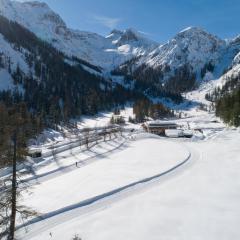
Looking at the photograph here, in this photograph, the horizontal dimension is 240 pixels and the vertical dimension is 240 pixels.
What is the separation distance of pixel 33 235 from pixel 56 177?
29288 mm

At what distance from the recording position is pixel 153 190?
55406 mm

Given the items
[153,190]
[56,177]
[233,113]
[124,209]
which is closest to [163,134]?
[233,113]

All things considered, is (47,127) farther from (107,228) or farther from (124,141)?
(107,228)

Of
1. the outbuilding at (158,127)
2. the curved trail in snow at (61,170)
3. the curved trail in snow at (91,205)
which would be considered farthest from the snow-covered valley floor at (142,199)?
the outbuilding at (158,127)

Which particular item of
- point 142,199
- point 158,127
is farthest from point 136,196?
point 158,127

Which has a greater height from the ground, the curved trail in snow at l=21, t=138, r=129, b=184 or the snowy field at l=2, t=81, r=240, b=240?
the snowy field at l=2, t=81, r=240, b=240

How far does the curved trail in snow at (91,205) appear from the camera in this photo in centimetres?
4272

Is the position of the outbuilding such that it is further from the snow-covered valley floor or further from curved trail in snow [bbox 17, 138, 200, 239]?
curved trail in snow [bbox 17, 138, 200, 239]

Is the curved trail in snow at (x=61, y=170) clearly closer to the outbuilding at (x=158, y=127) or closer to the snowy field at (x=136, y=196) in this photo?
the snowy field at (x=136, y=196)

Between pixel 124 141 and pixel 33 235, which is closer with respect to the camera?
pixel 33 235

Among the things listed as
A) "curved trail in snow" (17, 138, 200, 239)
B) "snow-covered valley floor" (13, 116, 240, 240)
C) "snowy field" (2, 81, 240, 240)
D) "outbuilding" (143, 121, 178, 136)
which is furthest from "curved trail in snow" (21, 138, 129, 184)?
"outbuilding" (143, 121, 178, 136)

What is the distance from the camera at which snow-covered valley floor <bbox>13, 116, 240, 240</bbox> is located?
39250 millimetres

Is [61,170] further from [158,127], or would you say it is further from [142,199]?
[158,127]

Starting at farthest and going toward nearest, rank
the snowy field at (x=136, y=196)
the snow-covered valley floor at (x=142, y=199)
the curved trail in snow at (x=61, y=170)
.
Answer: the curved trail in snow at (x=61, y=170)
the snowy field at (x=136, y=196)
the snow-covered valley floor at (x=142, y=199)
